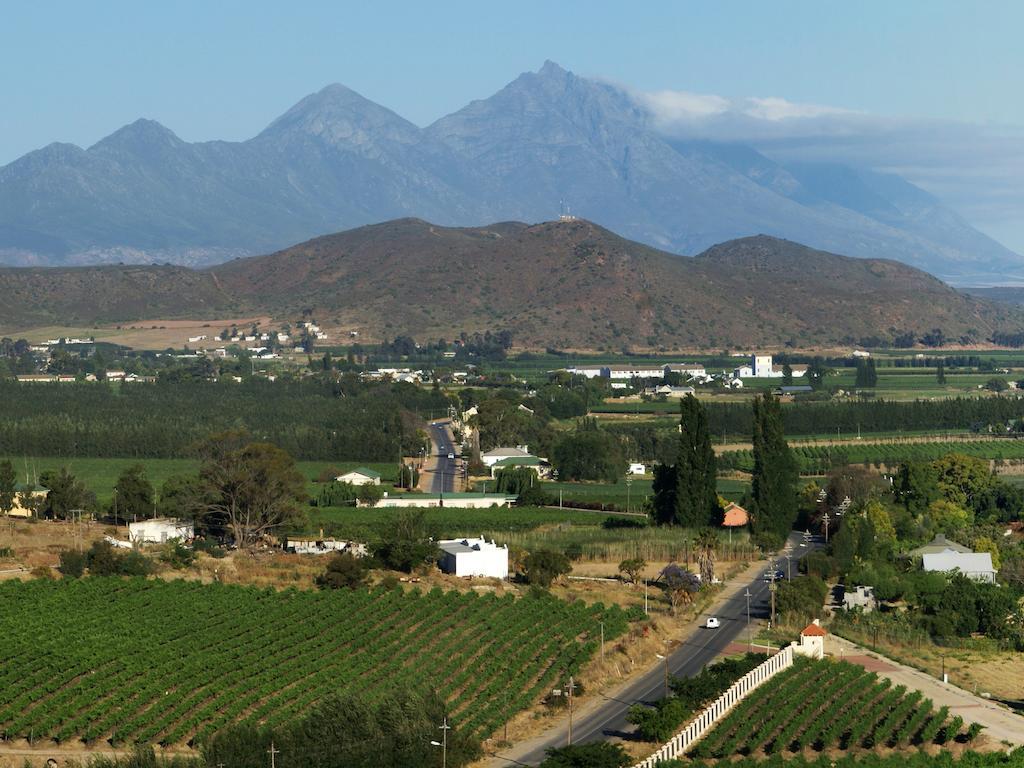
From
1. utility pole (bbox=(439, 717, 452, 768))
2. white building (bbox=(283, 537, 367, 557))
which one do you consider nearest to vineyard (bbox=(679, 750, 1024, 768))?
utility pole (bbox=(439, 717, 452, 768))

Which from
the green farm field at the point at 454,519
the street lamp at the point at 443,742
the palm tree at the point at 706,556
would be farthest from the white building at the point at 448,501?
the street lamp at the point at 443,742

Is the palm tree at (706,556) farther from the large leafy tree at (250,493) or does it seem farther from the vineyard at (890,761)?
the vineyard at (890,761)

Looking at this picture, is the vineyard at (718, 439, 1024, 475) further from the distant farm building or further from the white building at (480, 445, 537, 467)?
the white building at (480, 445, 537, 467)

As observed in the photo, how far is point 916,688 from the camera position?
188ft

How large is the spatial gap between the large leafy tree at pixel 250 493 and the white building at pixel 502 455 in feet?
123

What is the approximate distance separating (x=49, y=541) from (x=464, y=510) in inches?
975

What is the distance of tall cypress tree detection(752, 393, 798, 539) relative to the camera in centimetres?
8706

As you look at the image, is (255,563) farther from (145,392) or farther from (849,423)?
(145,392)

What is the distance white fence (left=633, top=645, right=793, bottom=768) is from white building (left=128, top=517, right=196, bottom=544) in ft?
115

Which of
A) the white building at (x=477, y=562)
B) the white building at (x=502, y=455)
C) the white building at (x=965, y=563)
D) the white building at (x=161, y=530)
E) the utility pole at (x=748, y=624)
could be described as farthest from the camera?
the white building at (x=502, y=455)

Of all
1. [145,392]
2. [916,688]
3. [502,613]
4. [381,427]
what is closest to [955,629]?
[916,688]

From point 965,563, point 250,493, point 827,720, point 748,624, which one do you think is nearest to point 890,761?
point 827,720

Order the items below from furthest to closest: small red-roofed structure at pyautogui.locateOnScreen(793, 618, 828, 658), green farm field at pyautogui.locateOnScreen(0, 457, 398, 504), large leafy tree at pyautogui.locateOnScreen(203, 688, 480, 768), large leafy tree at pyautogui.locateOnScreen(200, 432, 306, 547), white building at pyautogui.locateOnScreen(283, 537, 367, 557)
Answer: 1. green farm field at pyautogui.locateOnScreen(0, 457, 398, 504)
2. large leafy tree at pyautogui.locateOnScreen(200, 432, 306, 547)
3. white building at pyautogui.locateOnScreen(283, 537, 367, 557)
4. small red-roofed structure at pyautogui.locateOnScreen(793, 618, 828, 658)
5. large leafy tree at pyautogui.locateOnScreen(203, 688, 480, 768)

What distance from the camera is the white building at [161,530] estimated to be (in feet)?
281
